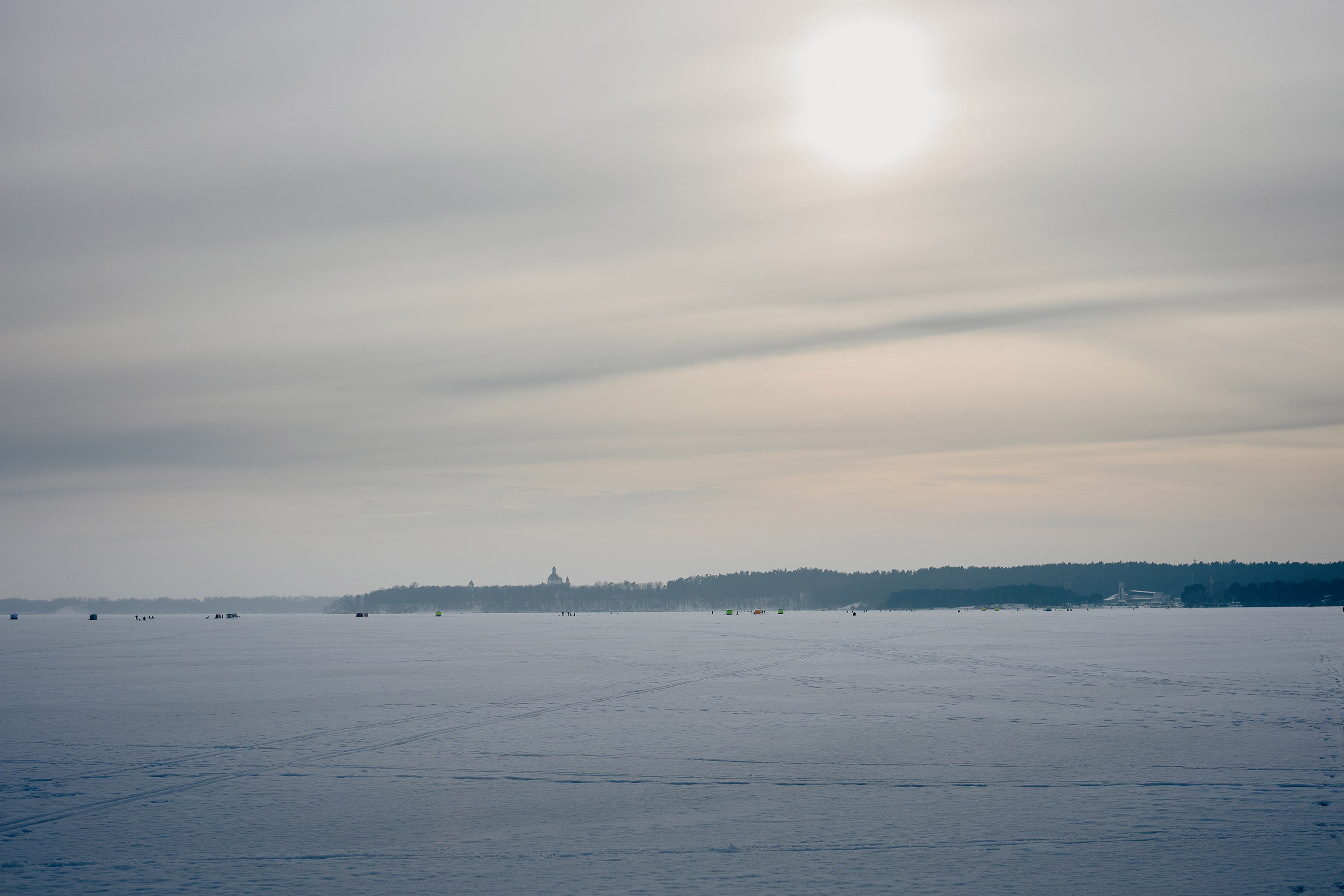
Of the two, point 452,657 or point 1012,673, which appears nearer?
point 1012,673

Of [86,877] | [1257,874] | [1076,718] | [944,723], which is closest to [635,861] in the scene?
[86,877]

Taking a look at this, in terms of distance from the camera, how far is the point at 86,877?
11.9m

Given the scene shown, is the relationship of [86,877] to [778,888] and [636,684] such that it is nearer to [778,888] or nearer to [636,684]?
[778,888]

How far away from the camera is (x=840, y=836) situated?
13664mm

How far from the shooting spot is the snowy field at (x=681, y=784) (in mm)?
12102

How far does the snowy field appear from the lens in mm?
12102

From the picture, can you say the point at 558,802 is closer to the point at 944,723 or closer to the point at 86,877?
the point at 86,877

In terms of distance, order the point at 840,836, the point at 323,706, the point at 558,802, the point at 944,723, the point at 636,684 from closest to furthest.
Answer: the point at 840,836
the point at 558,802
the point at 944,723
the point at 323,706
the point at 636,684

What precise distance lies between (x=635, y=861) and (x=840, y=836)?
284cm

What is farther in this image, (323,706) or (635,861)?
(323,706)

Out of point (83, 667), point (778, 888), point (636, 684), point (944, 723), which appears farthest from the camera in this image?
point (83, 667)

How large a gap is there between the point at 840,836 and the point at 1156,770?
760 cm

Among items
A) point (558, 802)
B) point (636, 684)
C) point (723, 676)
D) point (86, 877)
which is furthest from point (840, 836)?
point (723, 676)

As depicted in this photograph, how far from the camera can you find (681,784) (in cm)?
1731
